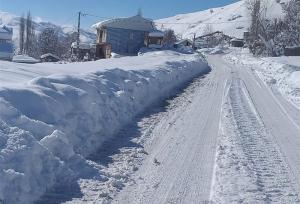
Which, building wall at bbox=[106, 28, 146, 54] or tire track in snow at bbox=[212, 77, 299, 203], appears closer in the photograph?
tire track in snow at bbox=[212, 77, 299, 203]

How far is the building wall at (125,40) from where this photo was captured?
205ft

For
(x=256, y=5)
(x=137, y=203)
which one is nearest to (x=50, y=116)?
(x=137, y=203)

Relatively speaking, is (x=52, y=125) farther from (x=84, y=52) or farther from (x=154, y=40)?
(x=154, y=40)

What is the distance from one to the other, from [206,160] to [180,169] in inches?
30.9

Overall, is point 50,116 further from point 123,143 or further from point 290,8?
point 290,8

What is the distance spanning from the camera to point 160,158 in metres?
8.77

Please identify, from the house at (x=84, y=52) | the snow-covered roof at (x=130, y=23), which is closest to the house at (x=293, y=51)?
the snow-covered roof at (x=130, y=23)

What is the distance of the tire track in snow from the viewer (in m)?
6.87

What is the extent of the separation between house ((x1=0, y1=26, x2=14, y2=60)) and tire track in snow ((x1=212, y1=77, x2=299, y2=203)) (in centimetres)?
4447

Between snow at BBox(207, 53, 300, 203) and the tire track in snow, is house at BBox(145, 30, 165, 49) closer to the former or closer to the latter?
snow at BBox(207, 53, 300, 203)

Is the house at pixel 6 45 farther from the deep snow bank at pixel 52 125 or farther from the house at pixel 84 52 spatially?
the deep snow bank at pixel 52 125

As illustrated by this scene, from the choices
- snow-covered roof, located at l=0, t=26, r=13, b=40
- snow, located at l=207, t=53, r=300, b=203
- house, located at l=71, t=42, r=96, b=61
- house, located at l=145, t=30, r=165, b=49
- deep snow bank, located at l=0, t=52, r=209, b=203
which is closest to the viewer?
deep snow bank, located at l=0, t=52, r=209, b=203

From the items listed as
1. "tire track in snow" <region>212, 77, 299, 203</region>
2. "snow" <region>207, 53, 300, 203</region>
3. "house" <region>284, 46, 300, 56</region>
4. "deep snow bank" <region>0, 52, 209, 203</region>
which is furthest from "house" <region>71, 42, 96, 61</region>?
"tire track in snow" <region>212, 77, 299, 203</region>

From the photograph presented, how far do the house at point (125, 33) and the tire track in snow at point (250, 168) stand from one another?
5070 cm
